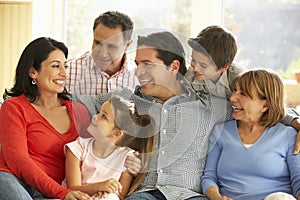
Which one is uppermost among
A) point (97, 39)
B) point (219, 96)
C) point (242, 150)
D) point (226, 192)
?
point (97, 39)

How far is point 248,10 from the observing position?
3.56 metres

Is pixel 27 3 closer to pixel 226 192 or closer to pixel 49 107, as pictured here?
pixel 49 107

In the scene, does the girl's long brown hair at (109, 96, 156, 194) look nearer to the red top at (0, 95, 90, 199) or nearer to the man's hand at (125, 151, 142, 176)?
the man's hand at (125, 151, 142, 176)

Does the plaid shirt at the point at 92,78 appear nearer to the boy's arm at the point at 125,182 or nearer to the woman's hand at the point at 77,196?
the boy's arm at the point at 125,182

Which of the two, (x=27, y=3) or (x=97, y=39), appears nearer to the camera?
(x=97, y=39)

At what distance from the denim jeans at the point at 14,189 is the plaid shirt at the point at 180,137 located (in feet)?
1.44

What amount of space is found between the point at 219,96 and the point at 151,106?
29 centimetres

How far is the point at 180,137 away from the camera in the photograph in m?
2.48

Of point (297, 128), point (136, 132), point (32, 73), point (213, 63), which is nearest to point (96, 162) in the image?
point (136, 132)

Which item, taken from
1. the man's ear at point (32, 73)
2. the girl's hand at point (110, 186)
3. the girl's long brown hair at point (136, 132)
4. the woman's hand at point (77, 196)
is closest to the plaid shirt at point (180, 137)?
the girl's long brown hair at point (136, 132)

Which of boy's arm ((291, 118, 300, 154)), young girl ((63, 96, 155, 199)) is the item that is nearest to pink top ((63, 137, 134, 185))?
young girl ((63, 96, 155, 199))

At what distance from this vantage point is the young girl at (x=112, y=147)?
7.91ft

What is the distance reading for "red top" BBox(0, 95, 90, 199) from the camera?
232cm

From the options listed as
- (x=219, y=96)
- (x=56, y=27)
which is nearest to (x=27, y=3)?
(x=56, y=27)
